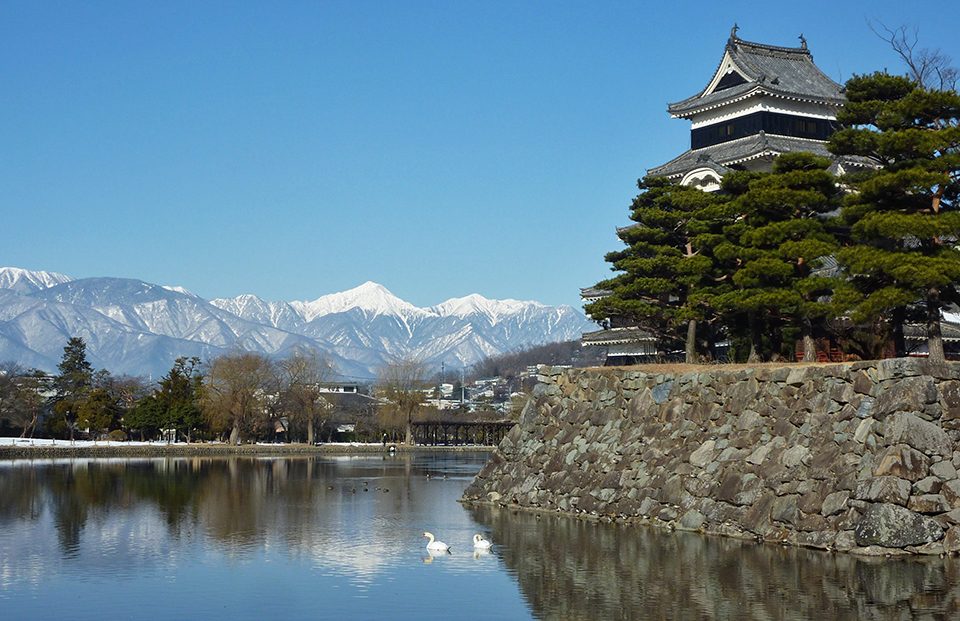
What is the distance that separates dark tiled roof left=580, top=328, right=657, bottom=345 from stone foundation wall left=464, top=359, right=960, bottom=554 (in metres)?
11.3

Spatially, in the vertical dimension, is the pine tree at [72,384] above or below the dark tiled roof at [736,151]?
below

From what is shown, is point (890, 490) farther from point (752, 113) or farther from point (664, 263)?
point (752, 113)

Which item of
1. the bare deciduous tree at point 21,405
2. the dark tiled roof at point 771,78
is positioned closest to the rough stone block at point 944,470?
the dark tiled roof at point 771,78

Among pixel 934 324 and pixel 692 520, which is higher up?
pixel 934 324

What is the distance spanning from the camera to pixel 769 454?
80.2 feet

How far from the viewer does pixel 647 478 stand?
27.8 m

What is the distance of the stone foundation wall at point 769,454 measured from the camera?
848 inches

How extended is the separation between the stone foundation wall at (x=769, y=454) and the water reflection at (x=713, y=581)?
70cm

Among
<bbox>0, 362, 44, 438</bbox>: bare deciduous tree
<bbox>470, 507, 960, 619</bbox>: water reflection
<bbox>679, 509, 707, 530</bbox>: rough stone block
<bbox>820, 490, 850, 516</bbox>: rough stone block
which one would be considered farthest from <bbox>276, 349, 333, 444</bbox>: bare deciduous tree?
<bbox>820, 490, 850, 516</bbox>: rough stone block

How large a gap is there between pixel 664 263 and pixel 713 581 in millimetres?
15205

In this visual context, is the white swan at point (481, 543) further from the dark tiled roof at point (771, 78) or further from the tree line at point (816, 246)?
the dark tiled roof at point (771, 78)

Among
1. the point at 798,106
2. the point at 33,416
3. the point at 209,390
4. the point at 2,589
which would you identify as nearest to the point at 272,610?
the point at 2,589

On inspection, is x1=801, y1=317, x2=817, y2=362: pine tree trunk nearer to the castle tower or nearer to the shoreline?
the castle tower

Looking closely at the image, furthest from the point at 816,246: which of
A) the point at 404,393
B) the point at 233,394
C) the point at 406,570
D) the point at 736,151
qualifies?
the point at 404,393
